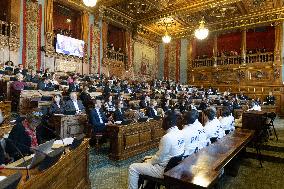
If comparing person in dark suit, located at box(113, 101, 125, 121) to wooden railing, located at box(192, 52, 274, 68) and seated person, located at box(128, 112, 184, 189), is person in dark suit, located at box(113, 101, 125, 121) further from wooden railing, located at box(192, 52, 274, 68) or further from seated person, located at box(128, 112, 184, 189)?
wooden railing, located at box(192, 52, 274, 68)

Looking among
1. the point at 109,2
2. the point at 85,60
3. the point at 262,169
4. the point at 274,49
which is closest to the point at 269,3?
the point at 274,49

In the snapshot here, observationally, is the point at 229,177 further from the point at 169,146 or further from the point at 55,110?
the point at 55,110

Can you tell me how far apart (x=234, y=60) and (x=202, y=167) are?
1587cm

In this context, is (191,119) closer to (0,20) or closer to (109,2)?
(0,20)

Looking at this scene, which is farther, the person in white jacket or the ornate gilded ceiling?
the ornate gilded ceiling

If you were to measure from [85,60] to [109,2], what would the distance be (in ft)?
11.3

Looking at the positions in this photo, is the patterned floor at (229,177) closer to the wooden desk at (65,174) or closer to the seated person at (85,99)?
the wooden desk at (65,174)

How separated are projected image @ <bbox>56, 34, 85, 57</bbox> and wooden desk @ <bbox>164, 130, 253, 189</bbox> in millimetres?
9968

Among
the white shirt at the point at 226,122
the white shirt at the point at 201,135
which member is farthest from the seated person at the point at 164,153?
the white shirt at the point at 226,122

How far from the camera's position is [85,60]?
44.8ft

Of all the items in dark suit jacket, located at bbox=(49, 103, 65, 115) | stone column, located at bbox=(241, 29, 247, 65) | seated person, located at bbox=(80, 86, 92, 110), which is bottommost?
dark suit jacket, located at bbox=(49, 103, 65, 115)

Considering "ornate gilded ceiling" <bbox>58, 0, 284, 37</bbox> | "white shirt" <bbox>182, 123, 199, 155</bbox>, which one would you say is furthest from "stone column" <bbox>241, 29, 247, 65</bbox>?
"white shirt" <bbox>182, 123, 199, 155</bbox>

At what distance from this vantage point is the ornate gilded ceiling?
13.8m

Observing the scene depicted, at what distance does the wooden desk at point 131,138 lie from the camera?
506 cm
